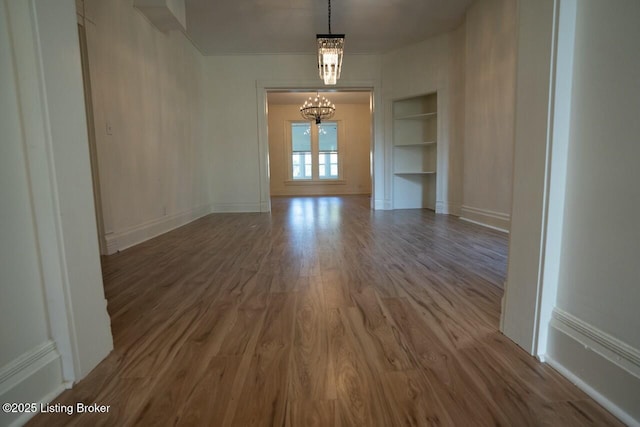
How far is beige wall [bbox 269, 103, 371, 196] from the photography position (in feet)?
34.1

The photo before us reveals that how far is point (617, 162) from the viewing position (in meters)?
0.87

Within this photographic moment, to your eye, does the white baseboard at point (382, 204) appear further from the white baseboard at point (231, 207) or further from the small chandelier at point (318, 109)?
A: the small chandelier at point (318, 109)

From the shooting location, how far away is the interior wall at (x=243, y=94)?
5691mm

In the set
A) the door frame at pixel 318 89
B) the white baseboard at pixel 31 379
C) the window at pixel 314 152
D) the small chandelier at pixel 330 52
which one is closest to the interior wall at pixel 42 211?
the white baseboard at pixel 31 379

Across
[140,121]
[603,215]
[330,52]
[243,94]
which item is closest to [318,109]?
[243,94]

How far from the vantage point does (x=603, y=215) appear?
3.01 feet

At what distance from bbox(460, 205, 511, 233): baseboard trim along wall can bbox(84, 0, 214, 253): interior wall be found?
4078 millimetres

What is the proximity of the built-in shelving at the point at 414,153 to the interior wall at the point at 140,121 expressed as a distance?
12.1 ft

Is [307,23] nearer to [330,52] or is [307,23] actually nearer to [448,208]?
[330,52]

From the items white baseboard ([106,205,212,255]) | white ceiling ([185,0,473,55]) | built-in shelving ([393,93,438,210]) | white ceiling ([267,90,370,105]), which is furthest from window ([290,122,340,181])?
white baseboard ([106,205,212,255])

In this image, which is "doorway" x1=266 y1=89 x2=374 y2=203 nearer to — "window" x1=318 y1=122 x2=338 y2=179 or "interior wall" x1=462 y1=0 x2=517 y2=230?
"window" x1=318 y1=122 x2=338 y2=179

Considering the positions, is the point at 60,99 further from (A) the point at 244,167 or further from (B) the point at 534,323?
A: (A) the point at 244,167

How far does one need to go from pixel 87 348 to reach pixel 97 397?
0.19 m

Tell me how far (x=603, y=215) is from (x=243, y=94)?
577 cm
